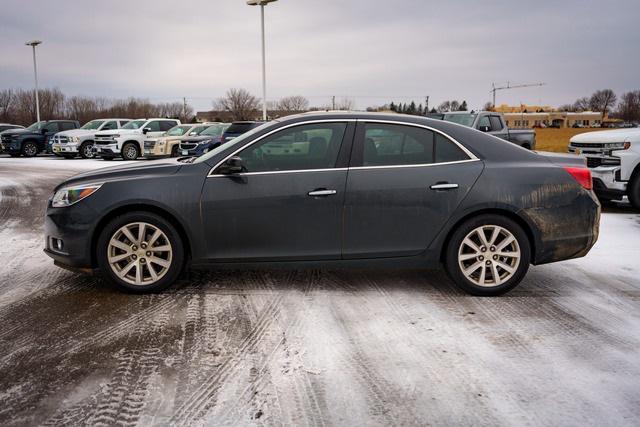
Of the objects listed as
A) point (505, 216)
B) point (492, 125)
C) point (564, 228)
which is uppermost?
point (492, 125)

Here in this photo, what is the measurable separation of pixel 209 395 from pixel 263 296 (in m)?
1.82

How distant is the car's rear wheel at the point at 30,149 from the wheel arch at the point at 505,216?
27.1m

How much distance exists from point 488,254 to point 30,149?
27496mm

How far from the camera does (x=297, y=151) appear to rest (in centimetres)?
487

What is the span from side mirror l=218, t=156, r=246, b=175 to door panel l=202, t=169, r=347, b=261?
6cm

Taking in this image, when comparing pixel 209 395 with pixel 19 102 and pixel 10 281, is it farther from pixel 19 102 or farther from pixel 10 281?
pixel 19 102

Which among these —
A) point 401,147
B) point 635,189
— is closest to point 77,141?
→ point 635,189

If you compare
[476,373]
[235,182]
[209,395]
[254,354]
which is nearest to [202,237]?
[235,182]

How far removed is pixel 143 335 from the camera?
13.1 ft

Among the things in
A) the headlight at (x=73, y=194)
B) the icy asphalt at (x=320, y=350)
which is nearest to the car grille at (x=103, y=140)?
the icy asphalt at (x=320, y=350)

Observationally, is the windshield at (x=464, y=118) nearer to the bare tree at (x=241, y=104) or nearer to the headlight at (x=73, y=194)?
the headlight at (x=73, y=194)

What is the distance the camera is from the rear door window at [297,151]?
484 centimetres

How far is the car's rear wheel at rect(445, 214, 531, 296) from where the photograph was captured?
4.83 meters

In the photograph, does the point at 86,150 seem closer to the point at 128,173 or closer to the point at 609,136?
the point at 609,136
